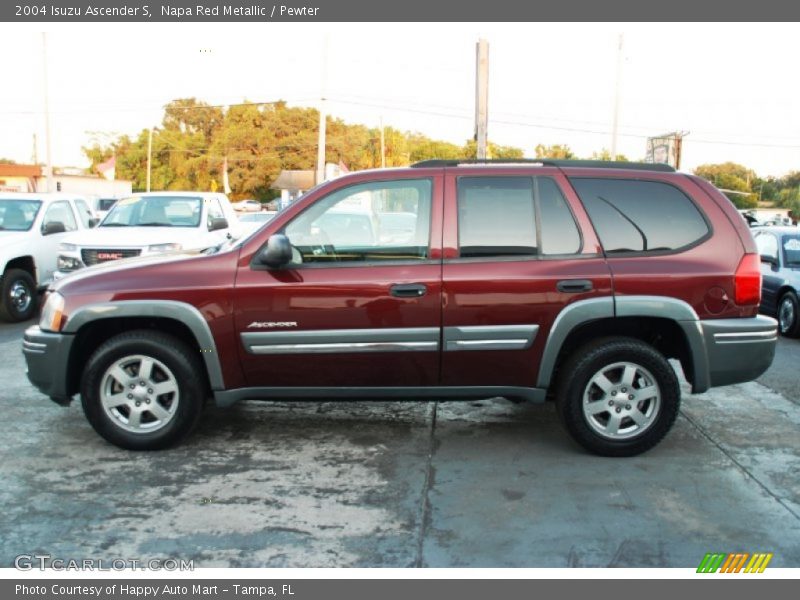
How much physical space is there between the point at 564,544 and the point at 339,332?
187 centimetres

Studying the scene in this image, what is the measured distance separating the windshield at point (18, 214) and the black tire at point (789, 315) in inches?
415

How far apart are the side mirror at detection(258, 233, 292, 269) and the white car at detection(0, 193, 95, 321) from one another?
22.6 ft

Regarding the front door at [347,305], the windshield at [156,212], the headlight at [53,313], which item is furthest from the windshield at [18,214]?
the front door at [347,305]

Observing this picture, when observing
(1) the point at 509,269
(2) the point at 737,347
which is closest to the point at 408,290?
(1) the point at 509,269

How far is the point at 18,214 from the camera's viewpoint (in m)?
11.0

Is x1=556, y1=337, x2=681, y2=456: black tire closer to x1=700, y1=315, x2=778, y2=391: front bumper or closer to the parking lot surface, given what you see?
the parking lot surface

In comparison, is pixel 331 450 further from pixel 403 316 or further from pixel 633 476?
pixel 633 476

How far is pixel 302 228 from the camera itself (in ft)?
16.0

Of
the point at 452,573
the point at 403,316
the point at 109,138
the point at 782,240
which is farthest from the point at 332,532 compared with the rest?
the point at 109,138

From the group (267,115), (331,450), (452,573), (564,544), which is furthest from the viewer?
(267,115)

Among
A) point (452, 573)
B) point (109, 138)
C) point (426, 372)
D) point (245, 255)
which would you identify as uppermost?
point (109, 138)

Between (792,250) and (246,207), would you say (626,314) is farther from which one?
(246,207)

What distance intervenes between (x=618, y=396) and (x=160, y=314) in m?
2.99

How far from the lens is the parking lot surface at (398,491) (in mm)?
3672
